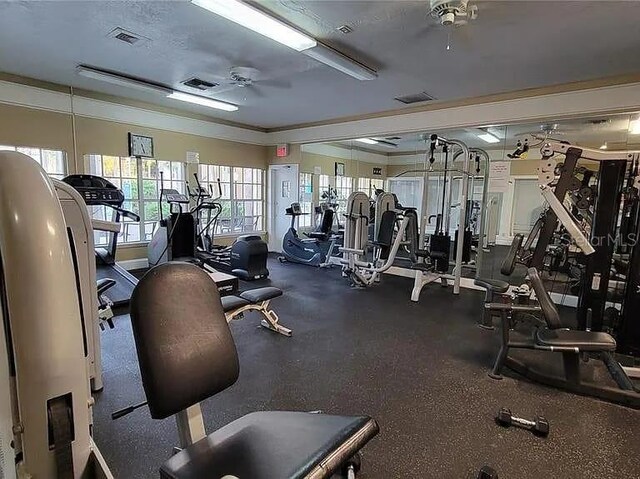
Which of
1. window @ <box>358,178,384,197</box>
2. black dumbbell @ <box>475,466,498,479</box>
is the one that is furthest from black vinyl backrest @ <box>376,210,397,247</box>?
black dumbbell @ <box>475,466,498,479</box>

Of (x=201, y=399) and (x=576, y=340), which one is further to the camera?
(x=576, y=340)

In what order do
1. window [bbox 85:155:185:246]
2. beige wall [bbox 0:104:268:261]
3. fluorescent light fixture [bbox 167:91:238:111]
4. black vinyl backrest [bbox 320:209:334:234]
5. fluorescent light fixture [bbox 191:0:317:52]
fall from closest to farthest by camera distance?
fluorescent light fixture [bbox 191:0:317:52], beige wall [bbox 0:104:268:261], fluorescent light fixture [bbox 167:91:238:111], window [bbox 85:155:185:246], black vinyl backrest [bbox 320:209:334:234]

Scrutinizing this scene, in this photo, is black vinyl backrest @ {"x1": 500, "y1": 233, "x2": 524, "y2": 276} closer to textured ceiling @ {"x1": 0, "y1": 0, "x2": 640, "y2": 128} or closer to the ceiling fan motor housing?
textured ceiling @ {"x1": 0, "y1": 0, "x2": 640, "y2": 128}

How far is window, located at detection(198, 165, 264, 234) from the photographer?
7.02m

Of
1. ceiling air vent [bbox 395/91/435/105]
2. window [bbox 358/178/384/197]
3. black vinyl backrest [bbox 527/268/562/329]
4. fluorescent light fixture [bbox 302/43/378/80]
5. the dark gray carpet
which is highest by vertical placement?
ceiling air vent [bbox 395/91/435/105]

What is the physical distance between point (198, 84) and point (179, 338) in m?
4.33

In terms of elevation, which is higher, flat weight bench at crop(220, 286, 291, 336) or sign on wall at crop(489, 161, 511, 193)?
sign on wall at crop(489, 161, 511, 193)

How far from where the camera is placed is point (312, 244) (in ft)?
22.1

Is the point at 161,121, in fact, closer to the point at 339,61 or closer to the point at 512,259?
the point at 339,61

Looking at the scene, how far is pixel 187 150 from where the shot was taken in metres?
6.45

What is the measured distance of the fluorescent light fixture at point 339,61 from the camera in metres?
3.29

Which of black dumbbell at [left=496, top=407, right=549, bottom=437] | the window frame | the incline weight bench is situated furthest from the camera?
the window frame

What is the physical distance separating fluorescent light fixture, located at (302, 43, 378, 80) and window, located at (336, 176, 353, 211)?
146 inches

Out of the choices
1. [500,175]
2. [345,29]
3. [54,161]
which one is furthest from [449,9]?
[54,161]
